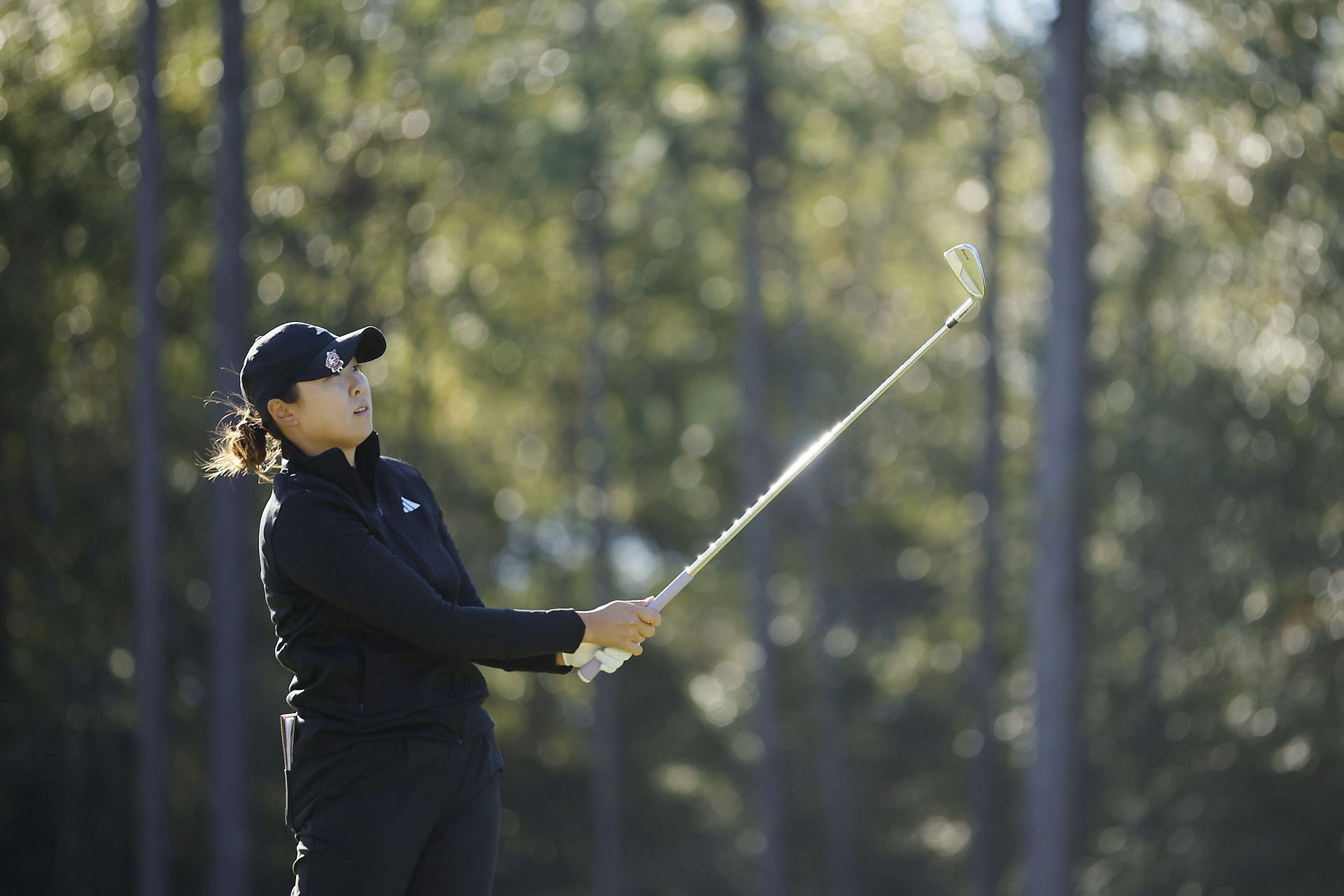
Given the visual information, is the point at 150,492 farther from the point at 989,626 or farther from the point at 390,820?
the point at 989,626

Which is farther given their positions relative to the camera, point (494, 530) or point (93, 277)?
point (494, 530)

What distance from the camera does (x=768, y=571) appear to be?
13680 millimetres

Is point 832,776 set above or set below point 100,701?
below

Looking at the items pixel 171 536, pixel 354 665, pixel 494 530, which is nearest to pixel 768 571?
pixel 494 530

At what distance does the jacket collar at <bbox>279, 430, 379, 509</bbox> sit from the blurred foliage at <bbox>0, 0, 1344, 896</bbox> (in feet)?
28.1

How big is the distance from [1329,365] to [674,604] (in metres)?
8.54

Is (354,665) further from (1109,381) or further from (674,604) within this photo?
(674,604)

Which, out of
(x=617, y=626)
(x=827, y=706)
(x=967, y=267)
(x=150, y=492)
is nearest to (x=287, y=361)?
(x=617, y=626)

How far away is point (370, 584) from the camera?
243cm

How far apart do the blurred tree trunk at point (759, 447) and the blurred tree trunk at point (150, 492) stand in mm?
5203

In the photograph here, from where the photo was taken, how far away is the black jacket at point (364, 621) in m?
2.45

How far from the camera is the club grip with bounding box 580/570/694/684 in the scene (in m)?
2.64

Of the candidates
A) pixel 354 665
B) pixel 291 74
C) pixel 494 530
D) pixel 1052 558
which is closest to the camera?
pixel 354 665

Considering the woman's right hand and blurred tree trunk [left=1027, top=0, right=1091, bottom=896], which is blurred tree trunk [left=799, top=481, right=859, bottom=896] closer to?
blurred tree trunk [left=1027, top=0, right=1091, bottom=896]
